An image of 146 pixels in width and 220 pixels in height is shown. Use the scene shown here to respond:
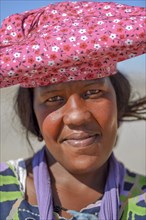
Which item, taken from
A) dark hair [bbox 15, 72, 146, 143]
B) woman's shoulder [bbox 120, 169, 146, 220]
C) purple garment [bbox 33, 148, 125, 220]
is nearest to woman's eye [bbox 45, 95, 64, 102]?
dark hair [bbox 15, 72, 146, 143]

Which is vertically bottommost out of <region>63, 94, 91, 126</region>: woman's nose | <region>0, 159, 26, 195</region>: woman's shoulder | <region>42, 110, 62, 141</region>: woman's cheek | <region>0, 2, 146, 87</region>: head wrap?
<region>0, 159, 26, 195</region>: woman's shoulder

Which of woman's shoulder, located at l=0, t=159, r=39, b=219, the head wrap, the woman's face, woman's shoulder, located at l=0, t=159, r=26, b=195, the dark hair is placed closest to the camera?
the head wrap

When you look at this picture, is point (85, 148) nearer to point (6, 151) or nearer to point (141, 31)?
point (141, 31)

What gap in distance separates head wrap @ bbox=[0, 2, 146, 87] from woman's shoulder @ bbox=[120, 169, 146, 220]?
2.06 feet

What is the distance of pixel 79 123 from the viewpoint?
2.30 m

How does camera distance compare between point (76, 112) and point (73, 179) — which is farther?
point (73, 179)

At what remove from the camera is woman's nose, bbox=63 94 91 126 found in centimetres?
230

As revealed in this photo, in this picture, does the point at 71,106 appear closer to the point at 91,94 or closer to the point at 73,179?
the point at 91,94

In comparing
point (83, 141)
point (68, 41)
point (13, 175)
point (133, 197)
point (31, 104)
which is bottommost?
point (133, 197)

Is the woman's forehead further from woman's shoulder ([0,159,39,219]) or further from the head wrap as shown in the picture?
woman's shoulder ([0,159,39,219])

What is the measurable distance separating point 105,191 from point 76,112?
50 cm

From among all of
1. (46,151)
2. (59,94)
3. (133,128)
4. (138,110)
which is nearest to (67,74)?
(59,94)

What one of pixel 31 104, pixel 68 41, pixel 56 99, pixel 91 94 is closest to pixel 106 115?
Result: pixel 91 94

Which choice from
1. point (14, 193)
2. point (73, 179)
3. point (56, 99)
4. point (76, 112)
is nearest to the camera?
point (76, 112)
